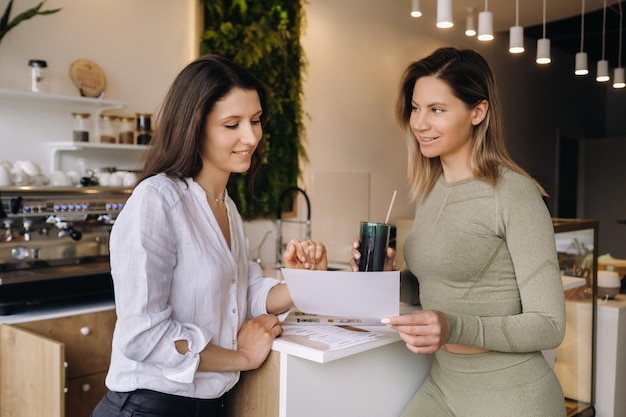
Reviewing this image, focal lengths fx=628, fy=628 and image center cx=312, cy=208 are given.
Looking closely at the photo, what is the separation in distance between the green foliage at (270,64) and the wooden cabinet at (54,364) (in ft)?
5.34

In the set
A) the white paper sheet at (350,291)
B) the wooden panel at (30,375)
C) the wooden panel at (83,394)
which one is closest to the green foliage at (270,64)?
the wooden panel at (83,394)

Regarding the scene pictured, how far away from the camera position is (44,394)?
212 cm

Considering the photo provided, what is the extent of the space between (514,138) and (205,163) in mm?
6782

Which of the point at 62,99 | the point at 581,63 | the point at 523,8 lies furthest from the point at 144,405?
the point at 523,8

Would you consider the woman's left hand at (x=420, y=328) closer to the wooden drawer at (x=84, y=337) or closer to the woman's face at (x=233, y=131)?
the woman's face at (x=233, y=131)

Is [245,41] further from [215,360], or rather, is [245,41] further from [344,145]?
[215,360]

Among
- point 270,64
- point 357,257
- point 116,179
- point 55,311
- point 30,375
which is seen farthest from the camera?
point 270,64

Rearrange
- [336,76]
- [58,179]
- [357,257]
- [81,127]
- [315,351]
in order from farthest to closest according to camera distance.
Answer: [336,76] → [81,127] → [58,179] → [357,257] → [315,351]

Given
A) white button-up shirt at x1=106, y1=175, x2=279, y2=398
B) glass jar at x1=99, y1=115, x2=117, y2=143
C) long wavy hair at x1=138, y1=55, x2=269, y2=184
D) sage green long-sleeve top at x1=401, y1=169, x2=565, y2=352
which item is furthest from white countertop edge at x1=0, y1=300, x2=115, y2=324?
sage green long-sleeve top at x1=401, y1=169, x2=565, y2=352

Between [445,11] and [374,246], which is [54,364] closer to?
[374,246]

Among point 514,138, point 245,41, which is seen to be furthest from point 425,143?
point 514,138

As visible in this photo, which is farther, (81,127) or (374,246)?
(81,127)

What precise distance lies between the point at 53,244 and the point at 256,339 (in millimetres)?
1555

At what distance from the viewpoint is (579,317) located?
10.8 ft
